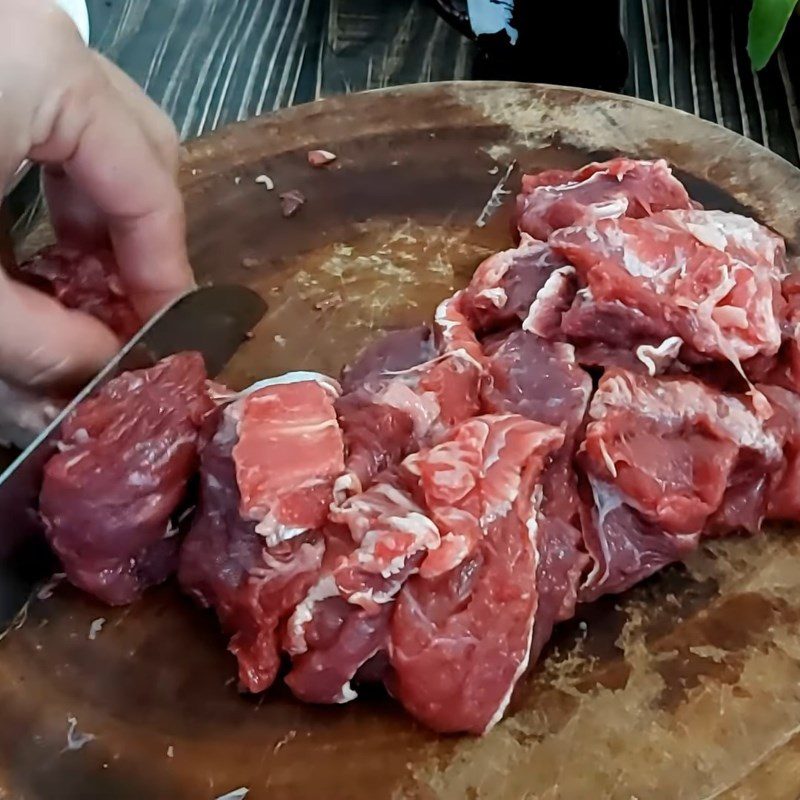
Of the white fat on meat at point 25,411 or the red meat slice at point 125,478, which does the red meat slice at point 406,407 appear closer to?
the red meat slice at point 125,478

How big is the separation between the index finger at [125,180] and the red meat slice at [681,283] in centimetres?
63

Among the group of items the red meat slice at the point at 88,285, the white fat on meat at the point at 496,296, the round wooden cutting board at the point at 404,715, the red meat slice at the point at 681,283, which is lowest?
the round wooden cutting board at the point at 404,715

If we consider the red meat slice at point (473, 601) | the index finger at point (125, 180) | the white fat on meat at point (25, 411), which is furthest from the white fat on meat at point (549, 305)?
the white fat on meat at point (25, 411)

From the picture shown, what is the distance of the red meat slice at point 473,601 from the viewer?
4.42 ft

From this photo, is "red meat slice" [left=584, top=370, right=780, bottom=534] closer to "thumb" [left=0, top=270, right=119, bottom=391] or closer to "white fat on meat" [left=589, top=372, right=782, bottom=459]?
"white fat on meat" [left=589, top=372, right=782, bottom=459]

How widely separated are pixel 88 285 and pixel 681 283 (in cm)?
99

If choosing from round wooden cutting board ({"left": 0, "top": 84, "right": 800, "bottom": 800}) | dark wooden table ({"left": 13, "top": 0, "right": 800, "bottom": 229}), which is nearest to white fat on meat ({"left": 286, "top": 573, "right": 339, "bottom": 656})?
round wooden cutting board ({"left": 0, "top": 84, "right": 800, "bottom": 800})

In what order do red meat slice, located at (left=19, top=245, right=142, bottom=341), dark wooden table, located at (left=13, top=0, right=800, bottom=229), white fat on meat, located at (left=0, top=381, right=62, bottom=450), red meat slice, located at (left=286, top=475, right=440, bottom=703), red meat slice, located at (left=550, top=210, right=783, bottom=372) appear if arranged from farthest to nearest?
1. dark wooden table, located at (left=13, top=0, right=800, bottom=229)
2. red meat slice, located at (left=19, top=245, right=142, bottom=341)
3. white fat on meat, located at (left=0, top=381, right=62, bottom=450)
4. red meat slice, located at (left=550, top=210, right=783, bottom=372)
5. red meat slice, located at (left=286, top=475, right=440, bottom=703)

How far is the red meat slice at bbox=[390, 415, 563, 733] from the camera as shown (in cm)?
135

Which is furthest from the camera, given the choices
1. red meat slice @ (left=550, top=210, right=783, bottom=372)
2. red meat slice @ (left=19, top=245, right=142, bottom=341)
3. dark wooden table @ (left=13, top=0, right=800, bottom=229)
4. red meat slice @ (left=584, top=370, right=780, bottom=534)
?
dark wooden table @ (left=13, top=0, right=800, bottom=229)

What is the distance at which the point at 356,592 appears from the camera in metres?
1.34

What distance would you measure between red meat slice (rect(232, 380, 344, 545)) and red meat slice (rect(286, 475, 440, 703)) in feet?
0.16

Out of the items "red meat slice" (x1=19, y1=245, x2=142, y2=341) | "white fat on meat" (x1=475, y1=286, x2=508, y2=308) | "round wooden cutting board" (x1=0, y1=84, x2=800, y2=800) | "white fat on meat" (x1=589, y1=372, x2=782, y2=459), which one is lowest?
"round wooden cutting board" (x1=0, y1=84, x2=800, y2=800)

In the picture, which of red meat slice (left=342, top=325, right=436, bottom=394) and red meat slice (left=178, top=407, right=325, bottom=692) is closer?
red meat slice (left=178, top=407, right=325, bottom=692)
